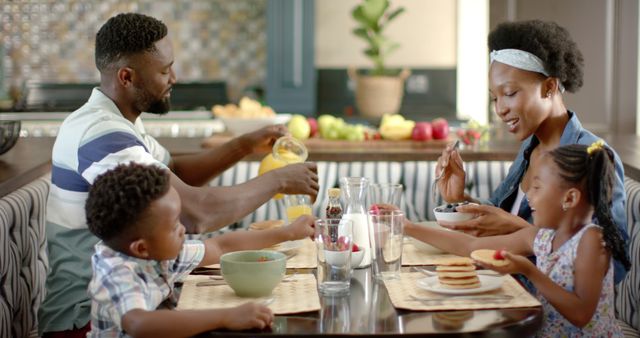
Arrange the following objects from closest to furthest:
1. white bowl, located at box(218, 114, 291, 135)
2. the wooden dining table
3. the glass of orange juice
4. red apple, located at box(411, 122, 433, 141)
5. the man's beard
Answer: the wooden dining table
the man's beard
the glass of orange juice
red apple, located at box(411, 122, 433, 141)
white bowl, located at box(218, 114, 291, 135)

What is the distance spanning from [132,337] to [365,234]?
0.69 metres

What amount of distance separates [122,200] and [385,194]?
2.56 ft

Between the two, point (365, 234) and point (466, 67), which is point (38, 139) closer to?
point (365, 234)

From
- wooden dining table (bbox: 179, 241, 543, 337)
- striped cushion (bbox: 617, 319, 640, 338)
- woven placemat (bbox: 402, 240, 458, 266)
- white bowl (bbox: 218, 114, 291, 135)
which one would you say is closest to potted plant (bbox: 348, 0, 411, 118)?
white bowl (bbox: 218, 114, 291, 135)

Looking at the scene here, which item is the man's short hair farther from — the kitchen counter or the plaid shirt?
the kitchen counter

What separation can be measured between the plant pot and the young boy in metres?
3.86

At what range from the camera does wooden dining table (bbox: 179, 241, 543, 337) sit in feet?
5.17

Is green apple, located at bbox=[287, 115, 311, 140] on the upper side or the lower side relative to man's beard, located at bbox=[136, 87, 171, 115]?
lower

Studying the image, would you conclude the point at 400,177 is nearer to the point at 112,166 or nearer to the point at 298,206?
the point at 298,206

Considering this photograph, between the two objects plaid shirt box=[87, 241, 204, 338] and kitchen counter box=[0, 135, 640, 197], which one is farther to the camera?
kitchen counter box=[0, 135, 640, 197]

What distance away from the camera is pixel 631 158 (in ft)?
10.1

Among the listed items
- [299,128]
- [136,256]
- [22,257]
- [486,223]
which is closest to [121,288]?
[136,256]

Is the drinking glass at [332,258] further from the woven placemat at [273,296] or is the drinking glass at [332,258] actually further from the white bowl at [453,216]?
the white bowl at [453,216]

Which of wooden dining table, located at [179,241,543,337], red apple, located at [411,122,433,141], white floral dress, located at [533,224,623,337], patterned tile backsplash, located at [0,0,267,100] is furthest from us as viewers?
patterned tile backsplash, located at [0,0,267,100]
